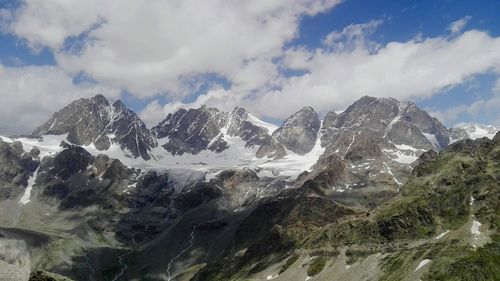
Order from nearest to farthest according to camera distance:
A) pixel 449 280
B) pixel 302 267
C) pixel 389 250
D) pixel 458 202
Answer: pixel 449 280 → pixel 389 250 → pixel 458 202 → pixel 302 267

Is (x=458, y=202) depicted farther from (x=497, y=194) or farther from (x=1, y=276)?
(x=1, y=276)

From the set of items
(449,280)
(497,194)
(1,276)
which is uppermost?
(1,276)

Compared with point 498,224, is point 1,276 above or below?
above

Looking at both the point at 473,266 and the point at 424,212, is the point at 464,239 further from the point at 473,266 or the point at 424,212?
the point at 424,212

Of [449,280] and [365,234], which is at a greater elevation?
[365,234]

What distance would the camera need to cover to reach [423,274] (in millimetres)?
135625

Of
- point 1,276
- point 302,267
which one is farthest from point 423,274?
point 1,276

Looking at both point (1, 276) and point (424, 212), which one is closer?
point (1, 276)

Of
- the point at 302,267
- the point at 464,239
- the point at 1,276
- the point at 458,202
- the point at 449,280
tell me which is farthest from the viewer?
the point at 302,267

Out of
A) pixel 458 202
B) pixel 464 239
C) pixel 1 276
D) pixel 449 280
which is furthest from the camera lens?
pixel 458 202

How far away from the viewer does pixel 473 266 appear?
131500 mm

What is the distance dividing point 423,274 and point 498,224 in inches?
1321

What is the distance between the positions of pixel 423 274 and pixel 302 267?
68.2 metres

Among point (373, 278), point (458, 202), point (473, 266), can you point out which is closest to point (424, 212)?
point (458, 202)
